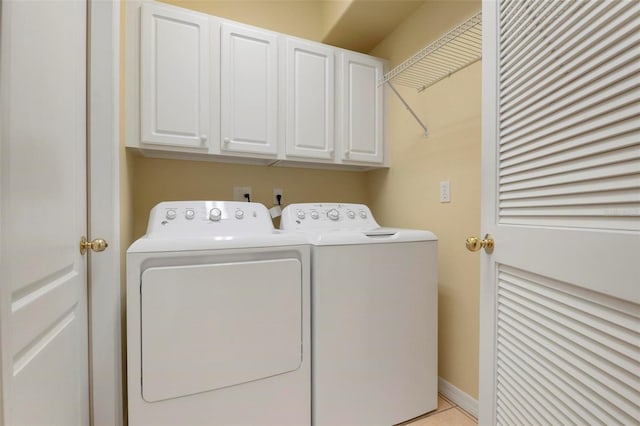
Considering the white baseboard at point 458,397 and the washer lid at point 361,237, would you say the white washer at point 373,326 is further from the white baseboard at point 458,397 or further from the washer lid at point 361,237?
the white baseboard at point 458,397

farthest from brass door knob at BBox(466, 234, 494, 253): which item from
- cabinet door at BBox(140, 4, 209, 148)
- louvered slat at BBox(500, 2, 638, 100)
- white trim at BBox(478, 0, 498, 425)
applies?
cabinet door at BBox(140, 4, 209, 148)

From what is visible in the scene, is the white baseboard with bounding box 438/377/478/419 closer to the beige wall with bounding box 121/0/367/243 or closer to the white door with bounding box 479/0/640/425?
the white door with bounding box 479/0/640/425

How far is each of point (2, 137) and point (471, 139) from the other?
1748 mm

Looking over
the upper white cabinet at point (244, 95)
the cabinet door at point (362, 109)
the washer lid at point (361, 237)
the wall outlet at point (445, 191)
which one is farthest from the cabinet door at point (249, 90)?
the wall outlet at point (445, 191)

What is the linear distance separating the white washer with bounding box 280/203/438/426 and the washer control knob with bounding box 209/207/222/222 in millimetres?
469

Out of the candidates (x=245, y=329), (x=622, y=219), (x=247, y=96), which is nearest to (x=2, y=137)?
(x=245, y=329)

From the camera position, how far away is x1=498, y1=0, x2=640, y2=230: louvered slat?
0.50m

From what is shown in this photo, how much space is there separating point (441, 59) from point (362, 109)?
0.59 metres

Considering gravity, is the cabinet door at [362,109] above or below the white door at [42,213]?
above

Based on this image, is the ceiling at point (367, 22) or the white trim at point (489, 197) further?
the ceiling at point (367, 22)

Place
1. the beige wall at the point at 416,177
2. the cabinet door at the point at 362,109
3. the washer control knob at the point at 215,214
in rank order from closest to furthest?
the washer control knob at the point at 215,214 < the beige wall at the point at 416,177 < the cabinet door at the point at 362,109

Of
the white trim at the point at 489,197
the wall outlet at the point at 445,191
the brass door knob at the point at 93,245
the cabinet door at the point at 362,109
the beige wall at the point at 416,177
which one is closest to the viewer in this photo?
the white trim at the point at 489,197

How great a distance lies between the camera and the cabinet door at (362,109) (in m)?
2.05

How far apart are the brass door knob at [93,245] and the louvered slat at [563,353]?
129 cm
